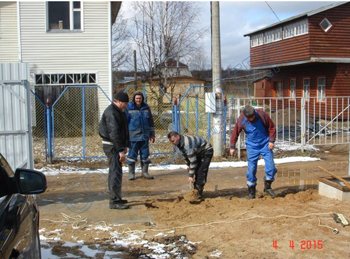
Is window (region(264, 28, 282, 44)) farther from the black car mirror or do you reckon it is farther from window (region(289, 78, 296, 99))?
the black car mirror

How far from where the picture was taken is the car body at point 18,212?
2.76 m

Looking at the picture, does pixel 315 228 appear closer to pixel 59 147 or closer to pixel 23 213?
pixel 23 213

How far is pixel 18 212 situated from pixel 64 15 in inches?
687

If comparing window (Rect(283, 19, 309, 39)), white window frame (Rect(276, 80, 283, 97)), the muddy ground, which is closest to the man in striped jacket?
the muddy ground

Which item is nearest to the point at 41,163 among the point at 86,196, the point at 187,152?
the point at 86,196

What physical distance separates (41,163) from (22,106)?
4.62m

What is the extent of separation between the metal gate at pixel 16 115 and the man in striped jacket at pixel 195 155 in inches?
90.6

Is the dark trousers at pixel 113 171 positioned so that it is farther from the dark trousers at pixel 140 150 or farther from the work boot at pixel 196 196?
the dark trousers at pixel 140 150

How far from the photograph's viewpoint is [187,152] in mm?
7625

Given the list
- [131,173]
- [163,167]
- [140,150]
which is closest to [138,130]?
[140,150]

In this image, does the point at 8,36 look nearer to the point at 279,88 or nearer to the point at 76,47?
the point at 76,47

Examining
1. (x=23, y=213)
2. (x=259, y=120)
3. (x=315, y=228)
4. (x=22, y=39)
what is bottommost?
(x=315, y=228)

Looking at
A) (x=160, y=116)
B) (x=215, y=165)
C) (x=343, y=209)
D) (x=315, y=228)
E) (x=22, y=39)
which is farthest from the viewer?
(x=22, y=39)

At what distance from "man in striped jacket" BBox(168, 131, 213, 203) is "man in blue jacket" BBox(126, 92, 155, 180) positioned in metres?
2.33
